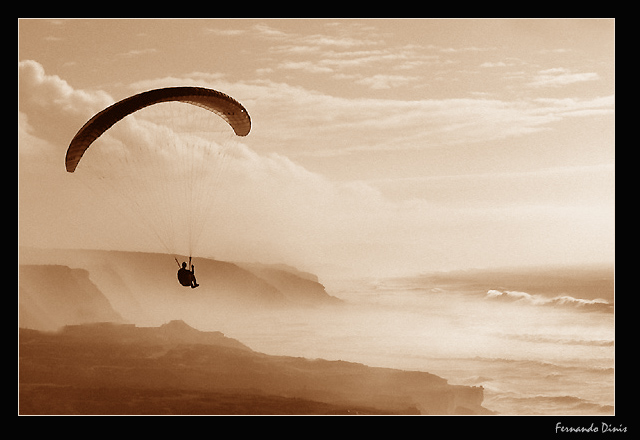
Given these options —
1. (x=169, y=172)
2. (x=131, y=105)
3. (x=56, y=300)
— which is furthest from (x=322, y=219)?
(x=56, y=300)

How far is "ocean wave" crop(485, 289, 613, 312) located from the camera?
7.89m

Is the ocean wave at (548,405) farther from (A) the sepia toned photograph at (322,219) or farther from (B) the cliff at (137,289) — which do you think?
(B) the cliff at (137,289)

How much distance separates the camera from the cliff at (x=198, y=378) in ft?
25.4

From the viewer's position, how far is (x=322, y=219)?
820 cm

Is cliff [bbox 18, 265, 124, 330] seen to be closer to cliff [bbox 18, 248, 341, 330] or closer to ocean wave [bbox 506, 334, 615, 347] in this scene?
cliff [bbox 18, 248, 341, 330]

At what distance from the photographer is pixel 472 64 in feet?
26.5

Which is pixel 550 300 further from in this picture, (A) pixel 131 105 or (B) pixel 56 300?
(B) pixel 56 300

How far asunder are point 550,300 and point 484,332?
0.92m

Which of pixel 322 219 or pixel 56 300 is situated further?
pixel 322 219

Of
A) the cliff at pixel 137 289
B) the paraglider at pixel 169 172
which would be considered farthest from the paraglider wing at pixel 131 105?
the cliff at pixel 137 289
